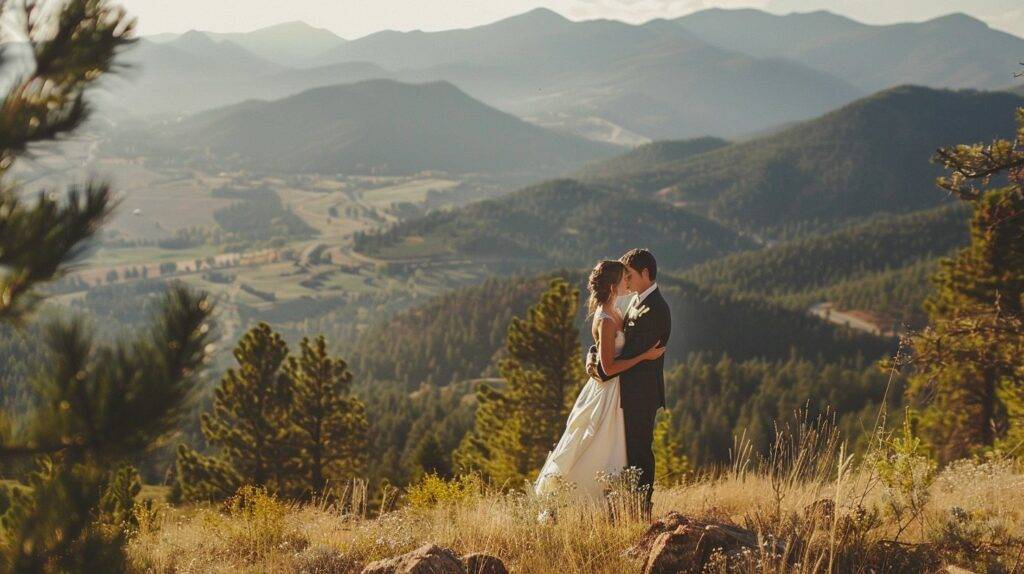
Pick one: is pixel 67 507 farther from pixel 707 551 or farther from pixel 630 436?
pixel 630 436

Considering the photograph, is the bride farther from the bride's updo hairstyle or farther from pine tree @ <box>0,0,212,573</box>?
pine tree @ <box>0,0,212,573</box>

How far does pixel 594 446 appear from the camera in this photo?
269 inches

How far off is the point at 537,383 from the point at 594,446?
23.6 m

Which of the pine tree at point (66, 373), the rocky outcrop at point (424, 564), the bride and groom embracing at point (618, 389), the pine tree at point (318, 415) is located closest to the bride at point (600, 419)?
the bride and groom embracing at point (618, 389)

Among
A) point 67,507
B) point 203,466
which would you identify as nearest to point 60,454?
point 67,507

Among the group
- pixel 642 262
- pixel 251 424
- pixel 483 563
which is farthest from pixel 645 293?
pixel 251 424

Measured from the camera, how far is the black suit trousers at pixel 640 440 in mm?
6766

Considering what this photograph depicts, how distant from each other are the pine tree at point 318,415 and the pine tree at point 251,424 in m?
0.77

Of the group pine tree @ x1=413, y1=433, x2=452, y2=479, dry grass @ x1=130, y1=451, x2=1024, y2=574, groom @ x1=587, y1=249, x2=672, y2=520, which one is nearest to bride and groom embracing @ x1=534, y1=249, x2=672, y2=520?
groom @ x1=587, y1=249, x2=672, y2=520

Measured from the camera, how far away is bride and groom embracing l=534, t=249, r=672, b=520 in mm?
6754

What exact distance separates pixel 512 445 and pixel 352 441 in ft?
23.0

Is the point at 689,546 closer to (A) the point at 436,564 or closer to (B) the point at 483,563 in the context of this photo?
(B) the point at 483,563

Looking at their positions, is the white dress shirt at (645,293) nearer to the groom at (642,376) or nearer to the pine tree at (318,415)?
the groom at (642,376)

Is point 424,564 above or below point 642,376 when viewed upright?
A: below
